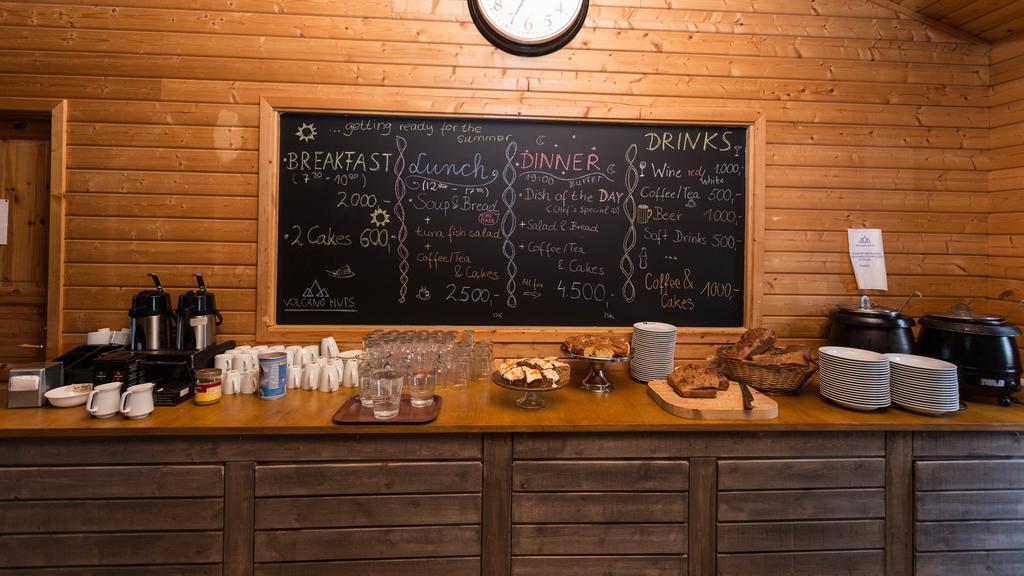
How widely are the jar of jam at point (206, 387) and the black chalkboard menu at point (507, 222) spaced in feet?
1.82

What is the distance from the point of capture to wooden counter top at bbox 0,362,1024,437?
1.65m

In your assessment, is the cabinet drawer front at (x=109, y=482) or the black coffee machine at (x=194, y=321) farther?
the black coffee machine at (x=194, y=321)

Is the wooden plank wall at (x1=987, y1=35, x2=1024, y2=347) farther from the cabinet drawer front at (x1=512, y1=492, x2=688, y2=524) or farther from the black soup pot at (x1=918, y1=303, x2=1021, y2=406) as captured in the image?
the cabinet drawer front at (x1=512, y1=492, x2=688, y2=524)

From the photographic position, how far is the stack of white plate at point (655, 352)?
2.26m

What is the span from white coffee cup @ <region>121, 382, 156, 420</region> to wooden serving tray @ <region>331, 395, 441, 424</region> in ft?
2.43

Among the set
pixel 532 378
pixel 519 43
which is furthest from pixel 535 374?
pixel 519 43

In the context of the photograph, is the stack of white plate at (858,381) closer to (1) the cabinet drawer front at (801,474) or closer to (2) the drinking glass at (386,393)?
(1) the cabinet drawer front at (801,474)

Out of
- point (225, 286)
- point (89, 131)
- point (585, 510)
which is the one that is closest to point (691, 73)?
point (585, 510)

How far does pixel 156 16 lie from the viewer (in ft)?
7.76

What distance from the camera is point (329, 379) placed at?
2072 mm

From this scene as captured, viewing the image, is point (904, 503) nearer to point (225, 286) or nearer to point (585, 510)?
point (585, 510)

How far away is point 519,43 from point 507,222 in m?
0.99

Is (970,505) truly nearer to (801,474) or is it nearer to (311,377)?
(801,474)

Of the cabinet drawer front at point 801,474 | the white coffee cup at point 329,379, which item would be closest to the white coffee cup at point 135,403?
the white coffee cup at point 329,379
